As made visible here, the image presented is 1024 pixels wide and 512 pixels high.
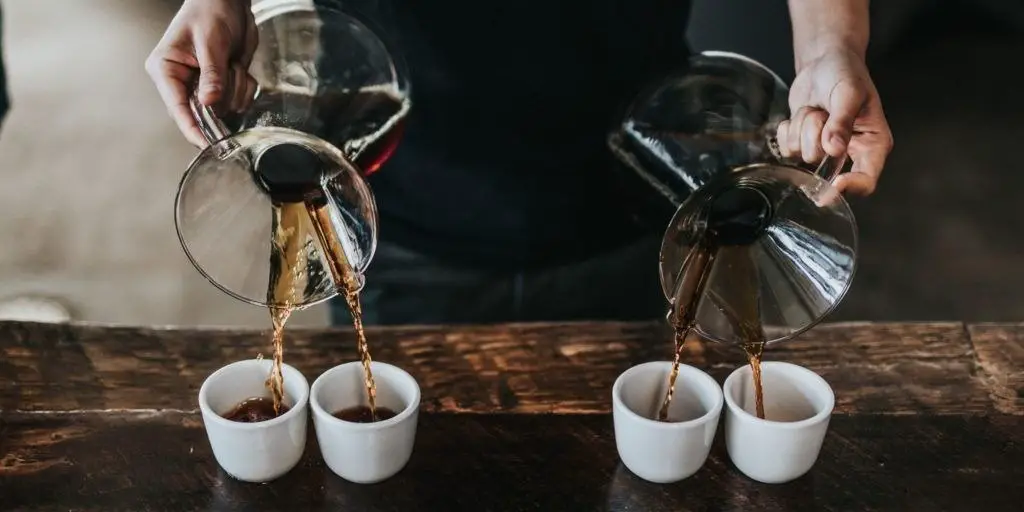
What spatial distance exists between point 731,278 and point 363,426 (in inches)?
14.6

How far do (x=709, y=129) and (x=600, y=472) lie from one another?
1.30ft

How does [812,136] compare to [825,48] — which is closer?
[812,136]

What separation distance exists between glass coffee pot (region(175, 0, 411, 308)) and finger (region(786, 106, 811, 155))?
42 cm

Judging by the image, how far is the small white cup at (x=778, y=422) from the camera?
34.8 inches

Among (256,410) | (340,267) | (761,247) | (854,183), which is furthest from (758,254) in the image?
(256,410)

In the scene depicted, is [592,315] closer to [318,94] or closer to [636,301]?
[636,301]

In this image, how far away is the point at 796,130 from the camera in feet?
3.26

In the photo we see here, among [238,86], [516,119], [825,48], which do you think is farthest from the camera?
[516,119]

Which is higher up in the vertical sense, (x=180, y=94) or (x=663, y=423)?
(x=180, y=94)

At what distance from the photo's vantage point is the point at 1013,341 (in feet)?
3.62

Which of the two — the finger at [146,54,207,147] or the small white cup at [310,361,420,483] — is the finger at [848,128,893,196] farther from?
the finger at [146,54,207,147]

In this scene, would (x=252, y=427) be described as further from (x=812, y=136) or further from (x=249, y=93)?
(x=812, y=136)

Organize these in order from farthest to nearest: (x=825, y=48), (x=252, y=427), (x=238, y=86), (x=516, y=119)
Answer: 1. (x=516, y=119)
2. (x=825, y=48)
3. (x=238, y=86)
4. (x=252, y=427)

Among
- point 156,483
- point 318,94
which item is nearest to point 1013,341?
point 318,94
